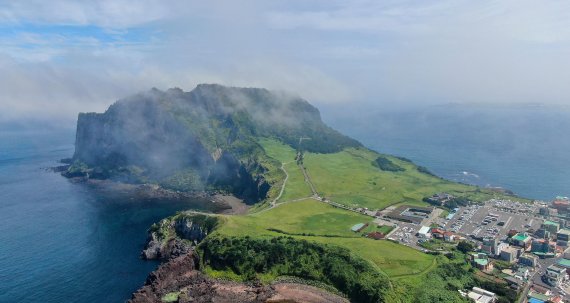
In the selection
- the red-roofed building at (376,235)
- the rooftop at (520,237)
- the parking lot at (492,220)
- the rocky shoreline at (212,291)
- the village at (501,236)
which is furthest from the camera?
the parking lot at (492,220)

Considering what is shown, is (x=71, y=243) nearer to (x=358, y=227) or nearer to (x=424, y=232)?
(x=358, y=227)

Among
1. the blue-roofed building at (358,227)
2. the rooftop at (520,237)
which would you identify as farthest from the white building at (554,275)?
the blue-roofed building at (358,227)

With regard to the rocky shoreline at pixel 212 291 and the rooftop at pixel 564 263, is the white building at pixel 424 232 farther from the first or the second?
the rocky shoreline at pixel 212 291

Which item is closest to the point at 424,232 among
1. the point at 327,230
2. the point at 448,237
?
the point at 448,237

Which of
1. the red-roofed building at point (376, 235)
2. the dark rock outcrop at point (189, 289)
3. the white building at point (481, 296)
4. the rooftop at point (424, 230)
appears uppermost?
the rooftop at point (424, 230)

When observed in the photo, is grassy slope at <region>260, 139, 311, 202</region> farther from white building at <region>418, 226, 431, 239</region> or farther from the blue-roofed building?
white building at <region>418, 226, 431, 239</region>

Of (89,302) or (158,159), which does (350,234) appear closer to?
(89,302)
